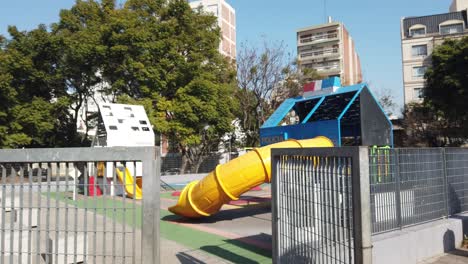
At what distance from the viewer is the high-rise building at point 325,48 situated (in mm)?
61750

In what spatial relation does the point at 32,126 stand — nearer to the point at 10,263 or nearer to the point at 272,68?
the point at 272,68

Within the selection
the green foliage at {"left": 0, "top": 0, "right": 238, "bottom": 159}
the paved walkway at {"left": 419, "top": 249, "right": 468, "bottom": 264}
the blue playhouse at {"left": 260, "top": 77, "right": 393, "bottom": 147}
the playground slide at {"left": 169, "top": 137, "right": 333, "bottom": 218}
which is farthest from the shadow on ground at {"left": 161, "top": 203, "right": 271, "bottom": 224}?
the green foliage at {"left": 0, "top": 0, "right": 238, "bottom": 159}

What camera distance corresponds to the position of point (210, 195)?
29.2ft

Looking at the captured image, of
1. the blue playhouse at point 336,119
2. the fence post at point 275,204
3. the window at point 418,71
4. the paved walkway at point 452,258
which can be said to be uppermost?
the window at point 418,71

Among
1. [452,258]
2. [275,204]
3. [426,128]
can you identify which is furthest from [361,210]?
[426,128]

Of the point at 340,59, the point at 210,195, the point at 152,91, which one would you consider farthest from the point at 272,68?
the point at 340,59

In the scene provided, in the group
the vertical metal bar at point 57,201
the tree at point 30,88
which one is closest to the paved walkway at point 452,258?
the vertical metal bar at point 57,201

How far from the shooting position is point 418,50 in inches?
1988

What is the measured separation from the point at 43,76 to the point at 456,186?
72.5 ft

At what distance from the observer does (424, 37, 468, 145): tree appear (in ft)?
94.8

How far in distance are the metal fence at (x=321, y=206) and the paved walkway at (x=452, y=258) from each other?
8.30 ft

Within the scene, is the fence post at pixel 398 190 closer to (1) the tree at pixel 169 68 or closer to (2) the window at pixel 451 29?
(1) the tree at pixel 169 68

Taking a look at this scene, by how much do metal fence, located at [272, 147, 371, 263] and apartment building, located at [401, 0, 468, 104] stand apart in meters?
48.5

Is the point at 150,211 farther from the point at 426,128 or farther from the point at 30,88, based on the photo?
the point at 426,128
